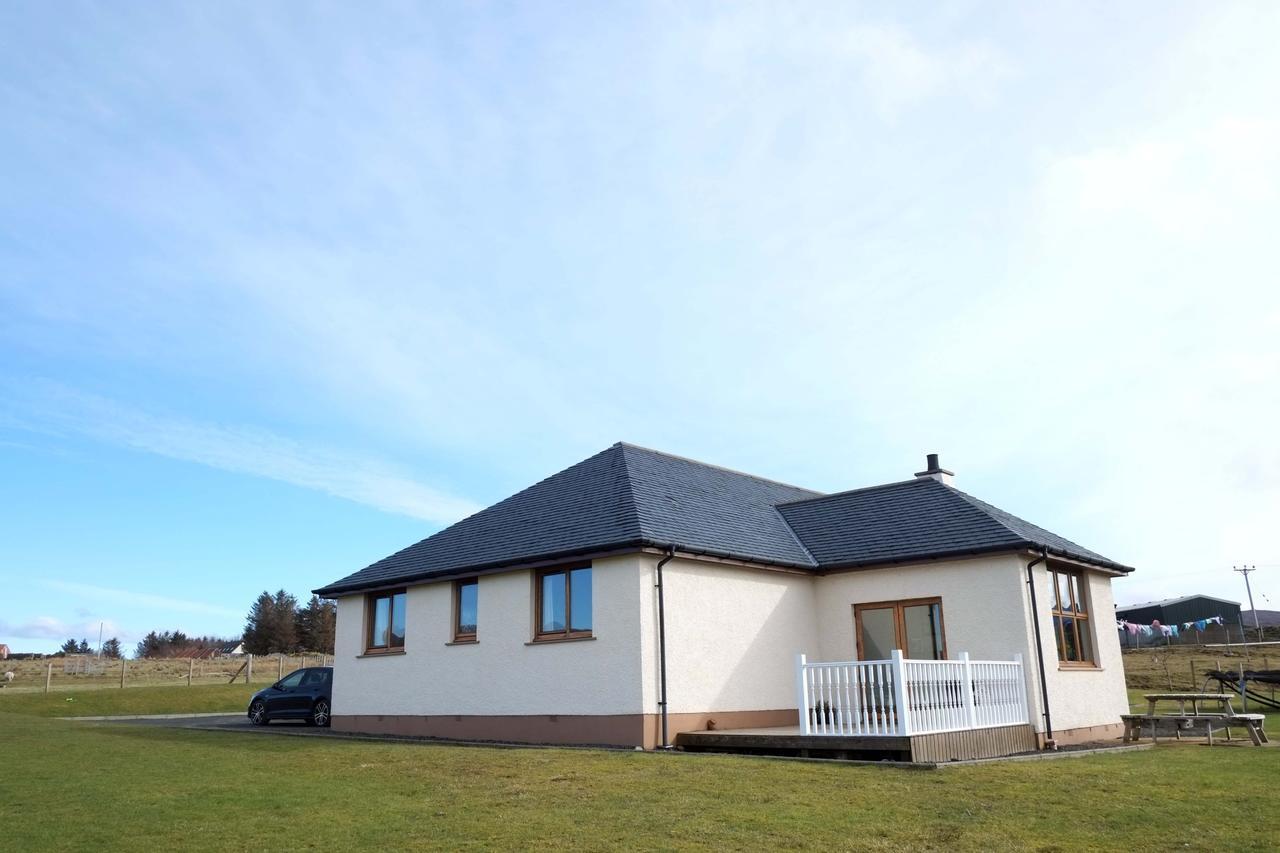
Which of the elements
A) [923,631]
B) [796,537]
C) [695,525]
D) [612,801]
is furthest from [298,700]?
[612,801]

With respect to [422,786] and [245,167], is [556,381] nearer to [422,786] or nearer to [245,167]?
[245,167]

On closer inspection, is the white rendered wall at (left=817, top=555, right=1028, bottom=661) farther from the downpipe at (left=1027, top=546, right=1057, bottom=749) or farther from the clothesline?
the clothesline

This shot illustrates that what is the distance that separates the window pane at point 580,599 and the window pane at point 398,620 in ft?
17.2

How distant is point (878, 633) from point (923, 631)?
1022 mm

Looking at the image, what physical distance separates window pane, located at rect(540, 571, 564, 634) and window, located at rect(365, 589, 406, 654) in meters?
4.46

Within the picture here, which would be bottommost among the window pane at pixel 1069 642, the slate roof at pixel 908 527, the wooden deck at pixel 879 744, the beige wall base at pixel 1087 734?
the beige wall base at pixel 1087 734

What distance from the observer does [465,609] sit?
754 inches

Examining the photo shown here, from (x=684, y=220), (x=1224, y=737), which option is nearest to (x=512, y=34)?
(x=684, y=220)

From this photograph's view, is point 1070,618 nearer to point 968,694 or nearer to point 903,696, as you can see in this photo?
point 968,694

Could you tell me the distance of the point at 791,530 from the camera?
2119 cm

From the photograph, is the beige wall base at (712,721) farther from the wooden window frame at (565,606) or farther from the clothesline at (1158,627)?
the clothesline at (1158,627)

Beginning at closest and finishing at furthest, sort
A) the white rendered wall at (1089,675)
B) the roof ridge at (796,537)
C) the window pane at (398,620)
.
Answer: the white rendered wall at (1089,675), the roof ridge at (796,537), the window pane at (398,620)

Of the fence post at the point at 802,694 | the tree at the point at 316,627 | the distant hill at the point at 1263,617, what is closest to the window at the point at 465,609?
the fence post at the point at 802,694

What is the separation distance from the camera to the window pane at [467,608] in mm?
18906
